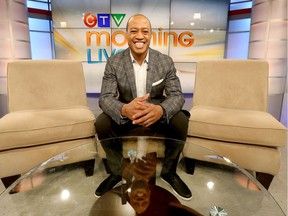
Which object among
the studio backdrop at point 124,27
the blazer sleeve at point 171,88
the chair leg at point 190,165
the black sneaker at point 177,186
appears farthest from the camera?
the studio backdrop at point 124,27

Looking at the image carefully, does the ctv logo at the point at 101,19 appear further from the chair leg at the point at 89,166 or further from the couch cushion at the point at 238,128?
the chair leg at the point at 89,166

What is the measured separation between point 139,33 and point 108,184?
1006 mm

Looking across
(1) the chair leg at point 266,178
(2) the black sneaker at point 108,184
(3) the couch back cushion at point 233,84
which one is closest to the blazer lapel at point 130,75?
(3) the couch back cushion at point 233,84

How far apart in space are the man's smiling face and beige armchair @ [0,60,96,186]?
596 mm

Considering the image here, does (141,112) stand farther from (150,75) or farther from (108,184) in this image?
(108,184)

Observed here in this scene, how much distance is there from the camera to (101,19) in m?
3.34

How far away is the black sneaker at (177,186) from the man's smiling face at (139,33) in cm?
88

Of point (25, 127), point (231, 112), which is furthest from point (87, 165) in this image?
point (231, 112)

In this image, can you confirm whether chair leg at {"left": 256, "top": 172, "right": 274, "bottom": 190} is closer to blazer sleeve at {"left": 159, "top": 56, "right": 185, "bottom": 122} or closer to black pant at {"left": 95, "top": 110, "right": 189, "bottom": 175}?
black pant at {"left": 95, "top": 110, "right": 189, "bottom": 175}

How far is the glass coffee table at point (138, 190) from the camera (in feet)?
2.84

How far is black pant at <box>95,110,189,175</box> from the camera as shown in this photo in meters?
1.20

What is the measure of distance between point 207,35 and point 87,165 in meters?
2.94

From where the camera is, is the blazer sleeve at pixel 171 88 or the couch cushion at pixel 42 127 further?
the blazer sleeve at pixel 171 88

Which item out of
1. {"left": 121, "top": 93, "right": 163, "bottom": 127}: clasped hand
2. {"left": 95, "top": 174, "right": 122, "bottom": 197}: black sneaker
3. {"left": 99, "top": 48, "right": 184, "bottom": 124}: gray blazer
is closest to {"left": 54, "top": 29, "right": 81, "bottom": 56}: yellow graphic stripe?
{"left": 99, "top": 48, "right": 184, "bottom": 124}: gray blazer
